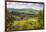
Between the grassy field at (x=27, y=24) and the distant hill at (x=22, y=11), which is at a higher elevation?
the distant hill at (x=22, y=11)

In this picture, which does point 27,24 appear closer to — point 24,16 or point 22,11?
point 24,16

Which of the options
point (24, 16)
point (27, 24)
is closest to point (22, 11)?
point (24, 16)

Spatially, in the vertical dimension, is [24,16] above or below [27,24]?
above

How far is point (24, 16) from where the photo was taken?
1899 millimetres

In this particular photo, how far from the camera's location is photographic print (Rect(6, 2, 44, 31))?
1851 millimetres

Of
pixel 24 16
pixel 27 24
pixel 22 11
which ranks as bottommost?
pixel 27 24

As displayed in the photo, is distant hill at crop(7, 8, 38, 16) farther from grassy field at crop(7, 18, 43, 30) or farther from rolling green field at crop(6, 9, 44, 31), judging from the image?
grassy field at crop(7, 18, 43, 30)

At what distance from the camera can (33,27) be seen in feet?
6.33

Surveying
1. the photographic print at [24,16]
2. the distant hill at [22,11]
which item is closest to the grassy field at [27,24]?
the photographic print at [24,16]

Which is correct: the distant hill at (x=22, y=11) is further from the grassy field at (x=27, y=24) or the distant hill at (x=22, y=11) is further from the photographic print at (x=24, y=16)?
the grassy field at (x=27, y=24)

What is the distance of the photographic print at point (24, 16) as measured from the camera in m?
1.85

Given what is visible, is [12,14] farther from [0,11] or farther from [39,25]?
[39,25]

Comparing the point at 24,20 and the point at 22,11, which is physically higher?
the point at 22,11

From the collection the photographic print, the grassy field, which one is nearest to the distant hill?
the photographic print
